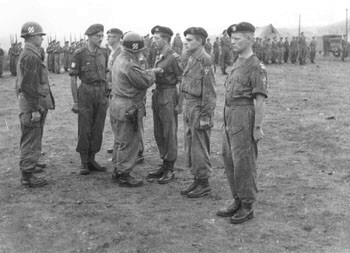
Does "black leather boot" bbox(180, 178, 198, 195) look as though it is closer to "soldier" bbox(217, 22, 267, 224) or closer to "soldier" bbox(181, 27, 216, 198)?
"soldier" bbox(181, 27, 216, 198)

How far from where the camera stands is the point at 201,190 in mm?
5699

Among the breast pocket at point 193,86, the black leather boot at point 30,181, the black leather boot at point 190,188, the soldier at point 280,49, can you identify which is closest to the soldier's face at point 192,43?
the breast pocket at point 193,86

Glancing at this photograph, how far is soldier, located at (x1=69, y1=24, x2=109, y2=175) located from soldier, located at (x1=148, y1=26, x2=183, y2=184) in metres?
0.84

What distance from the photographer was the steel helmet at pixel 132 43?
5824 mm

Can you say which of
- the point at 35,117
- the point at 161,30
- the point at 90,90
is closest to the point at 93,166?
the point at 90,90

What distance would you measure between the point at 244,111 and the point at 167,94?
180 cm

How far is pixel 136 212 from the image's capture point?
5164 millimetres

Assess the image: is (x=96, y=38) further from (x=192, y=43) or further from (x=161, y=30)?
(x=192, y=43)

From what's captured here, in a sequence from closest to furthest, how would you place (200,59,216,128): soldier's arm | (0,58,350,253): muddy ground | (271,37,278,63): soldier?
(0,58,350,253): muddy ground, (200,59,216,128): soldier's arm, (271,37,278,63): soldier

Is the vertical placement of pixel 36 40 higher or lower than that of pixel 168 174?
higher

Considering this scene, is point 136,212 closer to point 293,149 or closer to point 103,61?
point 103,61

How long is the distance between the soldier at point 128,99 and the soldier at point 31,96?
3.18 ft

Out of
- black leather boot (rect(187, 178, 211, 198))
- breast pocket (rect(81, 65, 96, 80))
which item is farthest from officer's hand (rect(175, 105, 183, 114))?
breast pocket (rect(81, 65, 96, 80))

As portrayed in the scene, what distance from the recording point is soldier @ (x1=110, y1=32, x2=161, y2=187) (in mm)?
5793
